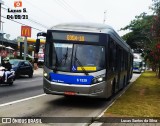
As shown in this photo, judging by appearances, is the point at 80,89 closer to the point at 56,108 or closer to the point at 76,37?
the point at 56,108

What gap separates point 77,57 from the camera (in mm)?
13180

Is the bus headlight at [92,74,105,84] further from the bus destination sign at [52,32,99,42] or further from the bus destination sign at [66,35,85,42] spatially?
the bus destination sign at [66,35,85,42]

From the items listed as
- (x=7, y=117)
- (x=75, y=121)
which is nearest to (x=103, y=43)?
(x=75, y=121)

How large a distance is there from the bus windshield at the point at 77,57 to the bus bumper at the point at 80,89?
567mm

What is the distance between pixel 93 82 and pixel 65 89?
1.01 m

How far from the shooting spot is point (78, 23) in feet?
46.2

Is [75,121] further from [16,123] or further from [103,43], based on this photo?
[103,43]

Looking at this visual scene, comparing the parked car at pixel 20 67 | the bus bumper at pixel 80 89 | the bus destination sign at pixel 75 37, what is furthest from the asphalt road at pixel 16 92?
the parked car at pixel 20 67

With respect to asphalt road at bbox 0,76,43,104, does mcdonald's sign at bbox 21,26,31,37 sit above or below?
above

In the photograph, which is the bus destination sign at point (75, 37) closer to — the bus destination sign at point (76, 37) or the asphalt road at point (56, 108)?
the bus destination sign at point (76, 37)

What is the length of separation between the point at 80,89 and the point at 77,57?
1144 mm

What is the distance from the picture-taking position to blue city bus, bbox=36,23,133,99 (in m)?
13.0

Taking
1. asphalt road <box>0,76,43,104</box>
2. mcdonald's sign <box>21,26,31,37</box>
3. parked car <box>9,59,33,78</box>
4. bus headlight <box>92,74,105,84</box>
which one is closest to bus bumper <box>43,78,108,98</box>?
bus headlight <box>92,74,105,84</box>

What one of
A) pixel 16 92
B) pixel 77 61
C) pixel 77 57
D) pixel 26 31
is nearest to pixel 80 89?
pixel 77 61
